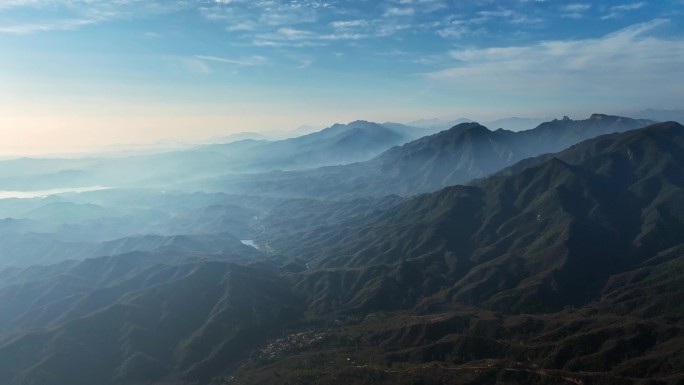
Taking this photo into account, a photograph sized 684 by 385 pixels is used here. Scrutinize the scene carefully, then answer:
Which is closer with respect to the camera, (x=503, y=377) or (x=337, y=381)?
(x=503, y=377)

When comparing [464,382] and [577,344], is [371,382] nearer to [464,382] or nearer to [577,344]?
[464,382]

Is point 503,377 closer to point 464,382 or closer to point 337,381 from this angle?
point 464,382

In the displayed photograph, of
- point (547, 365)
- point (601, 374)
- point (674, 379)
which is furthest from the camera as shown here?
point (547, 365)

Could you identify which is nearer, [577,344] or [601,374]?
[601,374]

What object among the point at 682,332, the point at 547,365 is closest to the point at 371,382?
the point at 547,365

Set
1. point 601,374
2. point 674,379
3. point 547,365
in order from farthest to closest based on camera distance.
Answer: point 547,365
point 601,374
point 674,379

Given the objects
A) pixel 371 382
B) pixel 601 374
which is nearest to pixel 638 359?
pixel 601 374

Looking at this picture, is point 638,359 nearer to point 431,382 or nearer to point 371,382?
point 431,382

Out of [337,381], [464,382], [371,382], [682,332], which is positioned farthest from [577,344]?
[337,381]
